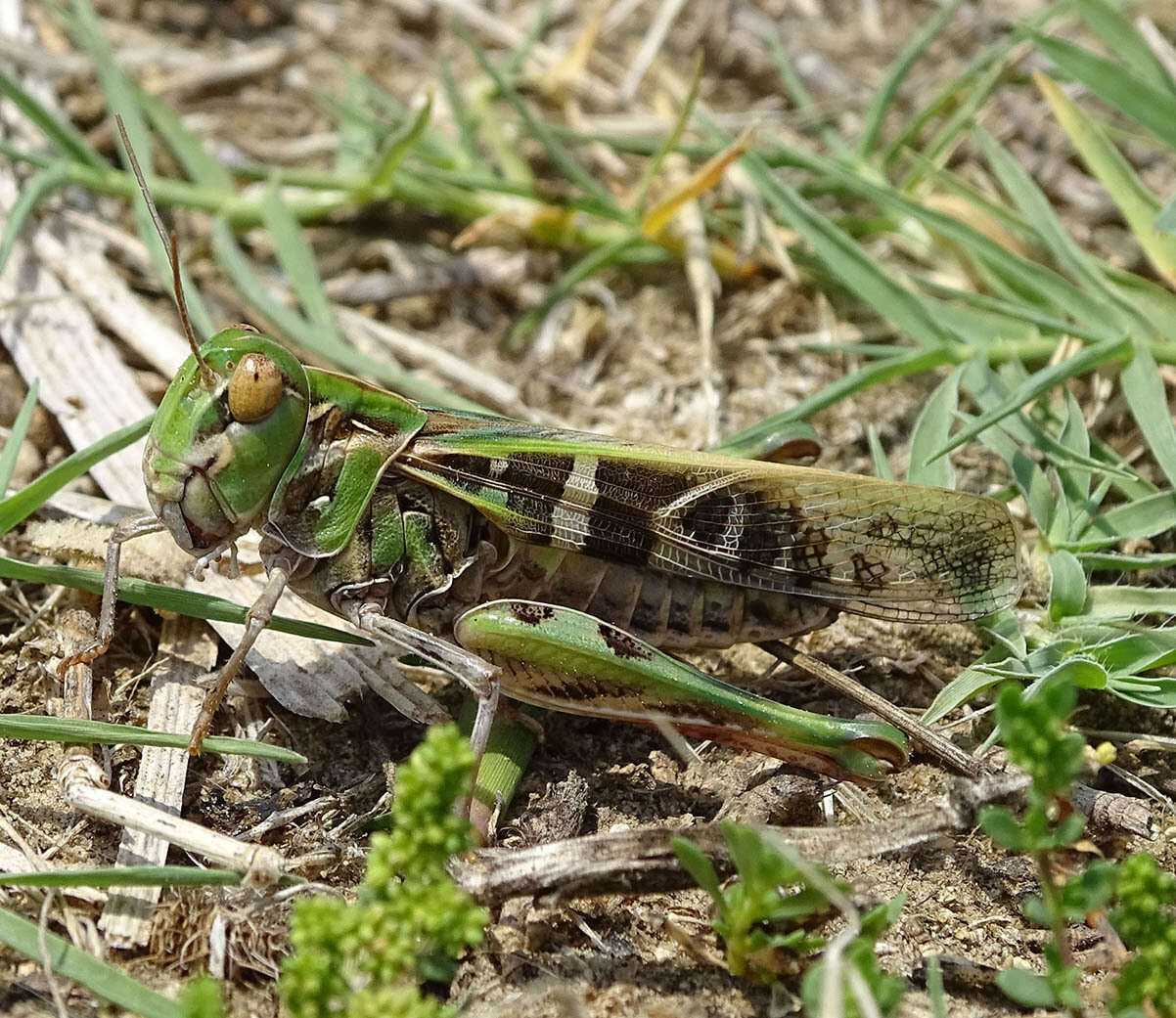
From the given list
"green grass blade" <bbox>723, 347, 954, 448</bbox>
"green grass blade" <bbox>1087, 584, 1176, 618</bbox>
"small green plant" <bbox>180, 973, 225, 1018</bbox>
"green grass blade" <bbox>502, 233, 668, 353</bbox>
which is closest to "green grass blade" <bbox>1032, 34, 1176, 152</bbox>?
"green grass blade" <bbox>723, 347, 954, 448</bbox>

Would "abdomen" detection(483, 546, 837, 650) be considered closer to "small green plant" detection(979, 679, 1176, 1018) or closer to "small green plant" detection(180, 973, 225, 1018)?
"small green plant" detection(979, 679, 1176, 1018)

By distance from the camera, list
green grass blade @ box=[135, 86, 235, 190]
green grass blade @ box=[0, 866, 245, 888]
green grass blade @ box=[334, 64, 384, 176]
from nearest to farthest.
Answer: green grass blade @ box=[0, 866, 245, 888] → green grass blade @ box=[135, 86, 235, 190] → green grass blade @ box=[334, 64, 384, 176]

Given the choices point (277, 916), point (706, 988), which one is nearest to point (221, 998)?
point (277, 916)

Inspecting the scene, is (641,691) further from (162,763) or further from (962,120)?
(962,120)

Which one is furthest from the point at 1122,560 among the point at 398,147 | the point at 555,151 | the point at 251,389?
the point at 398,147

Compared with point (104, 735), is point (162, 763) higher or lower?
lower

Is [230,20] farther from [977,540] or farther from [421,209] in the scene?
[977,540]
